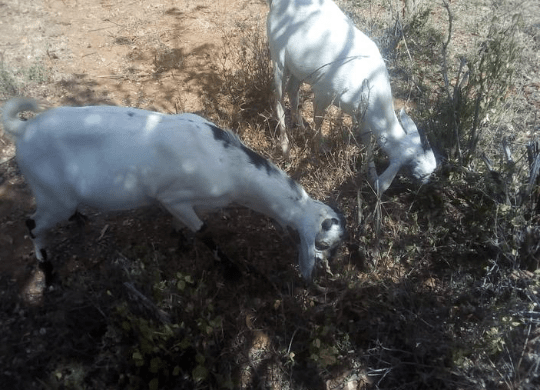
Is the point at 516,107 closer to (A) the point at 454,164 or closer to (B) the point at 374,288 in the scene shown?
(A) the point at 454,164

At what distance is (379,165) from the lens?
→ 13.1ft

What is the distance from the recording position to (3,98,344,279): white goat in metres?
2.70

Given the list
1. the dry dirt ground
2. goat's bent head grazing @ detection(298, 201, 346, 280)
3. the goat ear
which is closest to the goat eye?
goat's bent head grazing @ detection(298, 201, 346, 280)

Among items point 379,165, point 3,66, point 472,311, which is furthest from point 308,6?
point 3,66

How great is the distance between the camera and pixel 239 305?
3053mm

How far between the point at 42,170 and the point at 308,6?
244 centimetres

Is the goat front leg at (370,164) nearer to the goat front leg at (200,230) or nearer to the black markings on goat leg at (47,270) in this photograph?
the goat front leg at (200,230)

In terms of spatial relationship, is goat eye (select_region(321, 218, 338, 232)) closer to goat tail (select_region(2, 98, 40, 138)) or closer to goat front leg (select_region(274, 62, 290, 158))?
goat front leg (select_region(274, 62, 290, 158))

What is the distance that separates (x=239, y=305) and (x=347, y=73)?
1.89m

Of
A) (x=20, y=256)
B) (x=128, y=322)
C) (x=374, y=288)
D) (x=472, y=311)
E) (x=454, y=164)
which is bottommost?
(x=20, y=256)

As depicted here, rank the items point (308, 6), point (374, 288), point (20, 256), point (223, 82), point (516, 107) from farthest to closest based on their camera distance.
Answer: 1. point (223, 82)
2. point (516, 107)
3. point (308, 6)
4. point (20, 256)
5. point (374, 288)

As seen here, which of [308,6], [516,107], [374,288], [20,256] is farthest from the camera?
[516,107]

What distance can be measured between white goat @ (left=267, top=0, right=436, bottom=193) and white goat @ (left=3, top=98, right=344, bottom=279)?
0.83 metres

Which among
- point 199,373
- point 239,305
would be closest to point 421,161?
point 239,305
